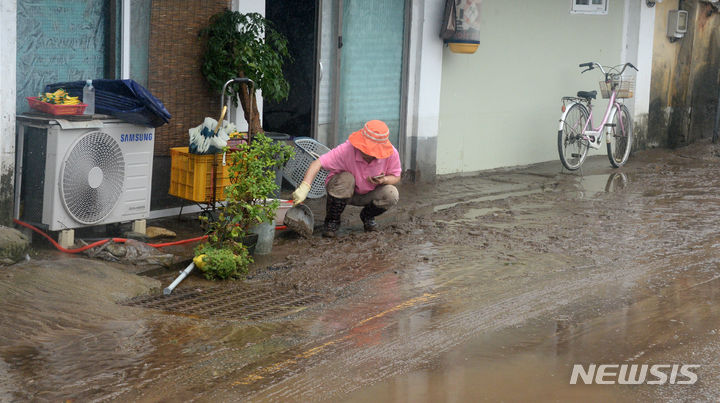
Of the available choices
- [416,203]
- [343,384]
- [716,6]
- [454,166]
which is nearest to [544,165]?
[454,166]

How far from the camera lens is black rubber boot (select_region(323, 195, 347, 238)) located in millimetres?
8430

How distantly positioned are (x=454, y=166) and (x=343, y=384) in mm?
7950

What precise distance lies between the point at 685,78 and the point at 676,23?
134 cm

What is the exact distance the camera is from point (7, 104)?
7004 millimetres

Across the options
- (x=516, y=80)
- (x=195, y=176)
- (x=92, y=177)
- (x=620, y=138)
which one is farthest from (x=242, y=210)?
(x=620, y=138)

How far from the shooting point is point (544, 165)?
13828mm

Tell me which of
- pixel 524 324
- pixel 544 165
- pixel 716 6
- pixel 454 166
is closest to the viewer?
pixel 524 324

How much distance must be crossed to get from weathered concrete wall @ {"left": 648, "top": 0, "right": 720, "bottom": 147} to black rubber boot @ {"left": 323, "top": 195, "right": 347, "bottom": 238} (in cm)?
940

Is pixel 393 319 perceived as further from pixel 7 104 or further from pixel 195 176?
pixel 7 104

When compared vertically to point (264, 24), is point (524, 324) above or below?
below

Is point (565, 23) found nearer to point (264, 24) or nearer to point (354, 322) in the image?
point (264, 24)

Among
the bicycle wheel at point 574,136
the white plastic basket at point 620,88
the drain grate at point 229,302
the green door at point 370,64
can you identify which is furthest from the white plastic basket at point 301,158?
the white plastic basket at point 620,88

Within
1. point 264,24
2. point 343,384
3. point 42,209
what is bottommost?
point 343,384

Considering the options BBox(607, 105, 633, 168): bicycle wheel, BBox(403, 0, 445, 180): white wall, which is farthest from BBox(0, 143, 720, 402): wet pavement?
BBox(607, 105, 633, 168): bicycle wheel
